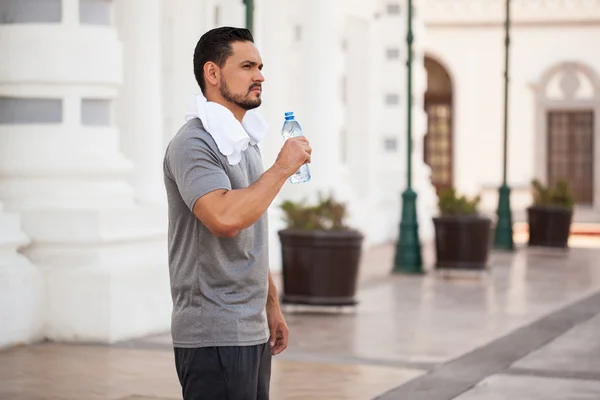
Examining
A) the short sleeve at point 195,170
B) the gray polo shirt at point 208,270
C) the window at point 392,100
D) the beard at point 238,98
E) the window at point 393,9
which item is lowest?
A: the gray polo shirt at point 208,270

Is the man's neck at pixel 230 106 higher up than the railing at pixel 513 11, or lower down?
lower down

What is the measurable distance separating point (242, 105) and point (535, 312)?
32.5ft

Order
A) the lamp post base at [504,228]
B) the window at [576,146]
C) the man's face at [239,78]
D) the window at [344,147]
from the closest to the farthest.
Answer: the man's face at [239,78] < the lamp post base at [504,228] < the window at [344,147] < the window at [576,146]

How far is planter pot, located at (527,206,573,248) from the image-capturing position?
2328 cm

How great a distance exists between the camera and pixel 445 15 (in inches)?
1476

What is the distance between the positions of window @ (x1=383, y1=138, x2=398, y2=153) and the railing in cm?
1005

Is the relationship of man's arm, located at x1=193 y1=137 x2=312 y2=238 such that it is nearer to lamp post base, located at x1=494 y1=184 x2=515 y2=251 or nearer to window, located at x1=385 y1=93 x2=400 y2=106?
lamp post base, located at x1=494 y1=184 x2=515 y2=251

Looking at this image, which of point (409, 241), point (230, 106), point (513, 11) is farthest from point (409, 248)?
point (513, 11)

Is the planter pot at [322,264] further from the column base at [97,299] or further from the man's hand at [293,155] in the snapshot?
the man's hand at [293,155]

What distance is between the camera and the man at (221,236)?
4.77 m

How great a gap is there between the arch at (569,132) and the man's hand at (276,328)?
Answer: 106 ft

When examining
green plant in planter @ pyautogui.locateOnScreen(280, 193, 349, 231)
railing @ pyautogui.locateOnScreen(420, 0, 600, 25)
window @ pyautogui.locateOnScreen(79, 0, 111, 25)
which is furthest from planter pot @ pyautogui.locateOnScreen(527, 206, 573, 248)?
railing @ pyautogui.locateOnScreen(420, 0, 600, 25)

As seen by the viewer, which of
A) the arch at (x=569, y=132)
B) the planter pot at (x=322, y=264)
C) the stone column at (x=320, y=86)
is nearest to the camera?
the planter pot at (x=322, y=264)

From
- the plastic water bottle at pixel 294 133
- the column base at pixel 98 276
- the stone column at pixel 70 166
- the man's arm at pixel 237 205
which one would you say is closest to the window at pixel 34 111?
the stone column at pixel 70 166
